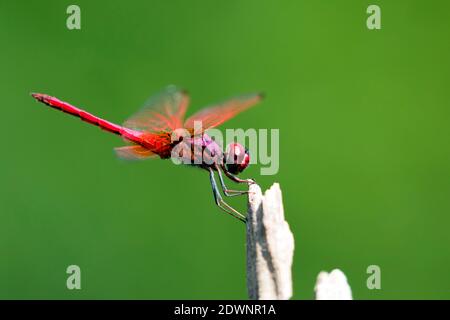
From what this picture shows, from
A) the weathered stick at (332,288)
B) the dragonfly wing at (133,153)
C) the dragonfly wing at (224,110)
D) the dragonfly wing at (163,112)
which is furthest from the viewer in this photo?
the dragonfly wing at (133,153)

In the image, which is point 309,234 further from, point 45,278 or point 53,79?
point 53,79

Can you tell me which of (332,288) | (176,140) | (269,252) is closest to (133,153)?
(176,140)

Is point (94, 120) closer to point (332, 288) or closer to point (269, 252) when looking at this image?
point (269, 252)

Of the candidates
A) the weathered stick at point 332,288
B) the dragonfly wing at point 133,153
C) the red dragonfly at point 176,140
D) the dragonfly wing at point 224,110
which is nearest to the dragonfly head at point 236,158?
the red dragonfly at point 176,140

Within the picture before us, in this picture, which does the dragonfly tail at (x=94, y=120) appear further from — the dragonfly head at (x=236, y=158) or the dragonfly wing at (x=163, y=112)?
the dragonfly head at (x=236, y=158)

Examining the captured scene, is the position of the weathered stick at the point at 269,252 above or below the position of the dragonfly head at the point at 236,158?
below

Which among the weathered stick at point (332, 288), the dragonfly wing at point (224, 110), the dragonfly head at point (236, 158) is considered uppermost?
the dragonfly wing at point (224, 110)
